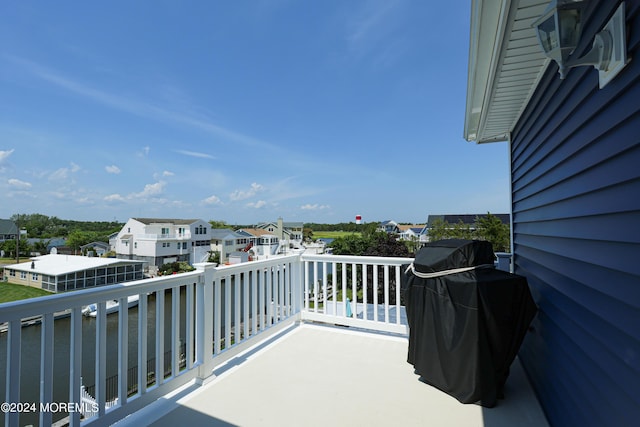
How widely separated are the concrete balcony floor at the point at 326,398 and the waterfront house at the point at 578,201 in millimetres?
458

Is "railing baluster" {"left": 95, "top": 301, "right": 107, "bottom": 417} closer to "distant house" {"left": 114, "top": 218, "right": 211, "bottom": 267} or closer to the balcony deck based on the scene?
the balcony deck

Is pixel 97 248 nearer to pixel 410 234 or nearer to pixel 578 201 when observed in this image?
pixel 578 201

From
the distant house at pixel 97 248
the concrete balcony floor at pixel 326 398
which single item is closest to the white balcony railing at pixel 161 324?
the concrete balcony floor at pixel 326 398

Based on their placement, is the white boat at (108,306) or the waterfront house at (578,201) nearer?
the waterfront house at (578,201)

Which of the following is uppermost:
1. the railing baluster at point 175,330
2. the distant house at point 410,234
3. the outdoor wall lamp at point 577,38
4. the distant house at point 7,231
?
the outdoor wall lamp at point 577,38

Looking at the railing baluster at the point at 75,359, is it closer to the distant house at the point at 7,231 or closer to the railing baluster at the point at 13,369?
the railing baluster at the point at 13,369

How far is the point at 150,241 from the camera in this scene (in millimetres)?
10211

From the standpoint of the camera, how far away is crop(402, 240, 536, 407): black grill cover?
1861 millimetres

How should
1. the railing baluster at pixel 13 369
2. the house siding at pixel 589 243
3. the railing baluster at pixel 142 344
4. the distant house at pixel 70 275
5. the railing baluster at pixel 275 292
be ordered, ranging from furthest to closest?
the distant house at pixel 70 275 → the railing baluster at pixel 275 292 → the railing baluster at pixel 142 344 → the railing baluster at pixel 13 369 → the house siding at pixel 589 243

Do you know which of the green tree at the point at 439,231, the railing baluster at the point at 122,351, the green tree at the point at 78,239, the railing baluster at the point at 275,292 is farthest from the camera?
the green tree at the point at 439,231

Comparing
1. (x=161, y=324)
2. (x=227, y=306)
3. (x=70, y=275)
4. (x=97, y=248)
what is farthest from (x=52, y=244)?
(x=161, y=324)

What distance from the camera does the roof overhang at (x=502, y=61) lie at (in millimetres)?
1603

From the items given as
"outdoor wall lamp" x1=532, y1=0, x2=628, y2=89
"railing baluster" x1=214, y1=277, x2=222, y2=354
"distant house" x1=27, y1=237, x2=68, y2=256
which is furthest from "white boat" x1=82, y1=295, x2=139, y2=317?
"distant house" x1=27, y1=237, x2=68, y2=256

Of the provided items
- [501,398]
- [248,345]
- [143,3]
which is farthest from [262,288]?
[143,3]
